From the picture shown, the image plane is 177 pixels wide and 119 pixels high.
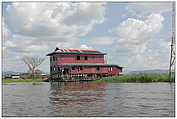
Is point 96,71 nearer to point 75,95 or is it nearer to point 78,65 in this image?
point 78,65

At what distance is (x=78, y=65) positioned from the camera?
1560 inches

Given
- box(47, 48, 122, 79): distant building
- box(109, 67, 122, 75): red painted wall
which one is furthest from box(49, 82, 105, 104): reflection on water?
box(109, 67, 122, 75): red painted wall

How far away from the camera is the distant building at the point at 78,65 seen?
129ft

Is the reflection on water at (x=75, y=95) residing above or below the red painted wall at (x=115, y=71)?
below

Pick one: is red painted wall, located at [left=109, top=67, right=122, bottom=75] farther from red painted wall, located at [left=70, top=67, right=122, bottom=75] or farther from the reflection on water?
the reflection on water

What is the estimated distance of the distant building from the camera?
129 ft

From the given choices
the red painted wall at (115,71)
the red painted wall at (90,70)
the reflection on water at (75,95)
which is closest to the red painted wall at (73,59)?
the red painted wall at (90,70)

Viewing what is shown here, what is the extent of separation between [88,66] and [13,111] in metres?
31.7

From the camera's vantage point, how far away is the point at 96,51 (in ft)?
144

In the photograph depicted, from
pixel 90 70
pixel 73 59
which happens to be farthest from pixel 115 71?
pixel 73 59

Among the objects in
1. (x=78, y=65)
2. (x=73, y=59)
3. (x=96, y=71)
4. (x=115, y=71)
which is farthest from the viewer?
(x=115, y=71)

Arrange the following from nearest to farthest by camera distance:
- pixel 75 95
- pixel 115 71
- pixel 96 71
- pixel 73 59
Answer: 1. pixel 75 95
2. pixel 73 59
3. pixel 96 71
4. pixel 115 71

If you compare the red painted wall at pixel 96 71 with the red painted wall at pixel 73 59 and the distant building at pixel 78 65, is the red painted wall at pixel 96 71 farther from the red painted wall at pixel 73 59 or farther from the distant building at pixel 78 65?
the red painted wall at pixel 73 59

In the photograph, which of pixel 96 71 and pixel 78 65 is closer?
pixel 78 65
